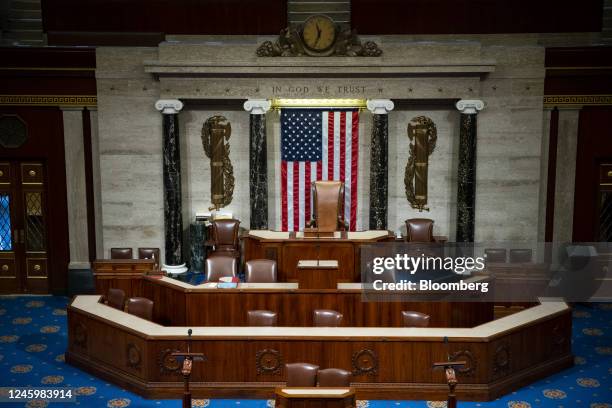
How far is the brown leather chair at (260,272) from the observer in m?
11.3

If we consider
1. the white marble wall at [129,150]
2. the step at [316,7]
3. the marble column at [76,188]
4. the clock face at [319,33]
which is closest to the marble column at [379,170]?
the clock face at [319,33]

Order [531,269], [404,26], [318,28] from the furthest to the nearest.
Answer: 1. [404,26]
2. [318,28]
3. [531,269]

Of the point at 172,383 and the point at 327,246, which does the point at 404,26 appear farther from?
the point at 172,383

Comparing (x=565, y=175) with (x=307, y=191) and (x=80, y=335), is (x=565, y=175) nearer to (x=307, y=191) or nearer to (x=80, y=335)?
(x=307, y=191)

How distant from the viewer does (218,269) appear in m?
11.5

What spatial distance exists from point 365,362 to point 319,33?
6.79 m

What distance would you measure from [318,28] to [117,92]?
409cm

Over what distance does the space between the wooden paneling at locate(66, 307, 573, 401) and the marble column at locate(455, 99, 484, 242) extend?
4788 millimetres

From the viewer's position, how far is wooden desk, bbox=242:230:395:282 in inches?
468

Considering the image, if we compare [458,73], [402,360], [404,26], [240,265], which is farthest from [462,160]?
[402,360]

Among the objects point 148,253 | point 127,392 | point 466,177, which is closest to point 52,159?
point 148,253

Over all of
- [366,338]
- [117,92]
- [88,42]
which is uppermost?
[88,42]

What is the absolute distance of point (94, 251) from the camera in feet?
46.4

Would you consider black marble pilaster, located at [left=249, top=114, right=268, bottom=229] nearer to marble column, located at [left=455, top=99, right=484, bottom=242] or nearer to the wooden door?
marble column, located at [left=455, top=99, right=484, bottom=242]
